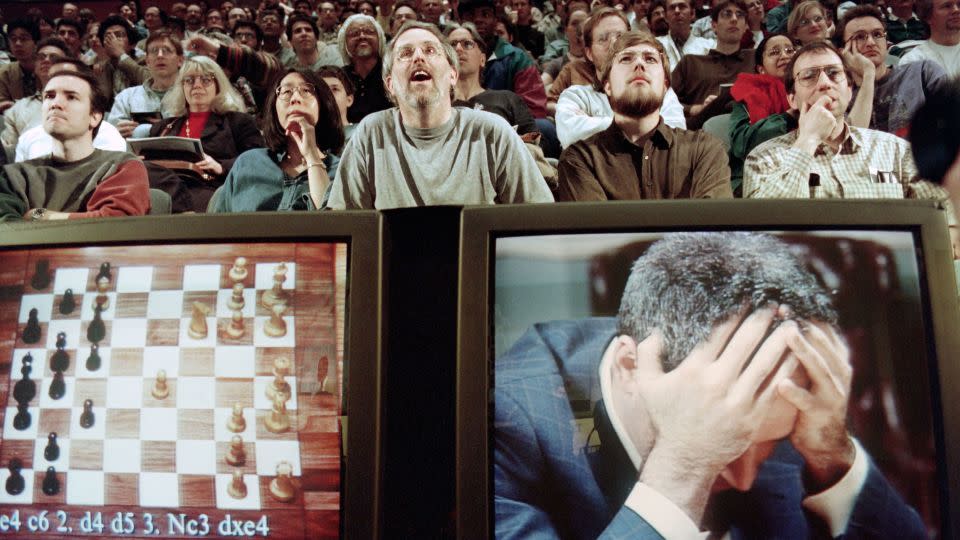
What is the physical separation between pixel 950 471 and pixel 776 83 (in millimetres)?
2949

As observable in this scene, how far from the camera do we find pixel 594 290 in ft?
2.55

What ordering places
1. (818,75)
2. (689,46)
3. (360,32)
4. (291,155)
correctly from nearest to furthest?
(818,75), (291,155), (360,32), (689,46)

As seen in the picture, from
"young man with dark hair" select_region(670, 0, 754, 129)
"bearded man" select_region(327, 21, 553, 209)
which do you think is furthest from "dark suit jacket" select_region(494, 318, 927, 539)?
"young man with dark hair" select_region(670, 0, 754, 129)

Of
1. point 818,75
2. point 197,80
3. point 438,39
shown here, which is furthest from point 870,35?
point 197,80

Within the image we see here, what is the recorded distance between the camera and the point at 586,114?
3242 mm

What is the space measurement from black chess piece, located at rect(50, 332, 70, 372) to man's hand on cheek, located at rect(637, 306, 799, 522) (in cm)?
56

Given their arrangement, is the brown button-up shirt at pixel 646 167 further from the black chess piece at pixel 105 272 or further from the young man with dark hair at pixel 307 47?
the young man with dark hair at pixel 307 47

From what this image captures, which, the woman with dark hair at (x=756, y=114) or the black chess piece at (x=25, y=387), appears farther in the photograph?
the woman with dark hair at (x=756, y=114)

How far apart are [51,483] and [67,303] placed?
18 centimetres

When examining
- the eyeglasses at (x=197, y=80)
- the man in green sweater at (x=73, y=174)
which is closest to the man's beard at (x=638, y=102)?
the man in green sweater at (x=73, y=174)

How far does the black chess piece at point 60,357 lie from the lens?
817mm

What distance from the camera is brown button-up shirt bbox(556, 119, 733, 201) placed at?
2338mm

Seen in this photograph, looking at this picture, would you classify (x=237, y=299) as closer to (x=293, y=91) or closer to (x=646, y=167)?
(x=646, y=167)

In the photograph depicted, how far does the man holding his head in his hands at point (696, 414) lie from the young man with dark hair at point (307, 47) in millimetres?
4543
